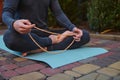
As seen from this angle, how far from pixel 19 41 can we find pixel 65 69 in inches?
22.3

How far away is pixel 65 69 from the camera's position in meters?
1.89

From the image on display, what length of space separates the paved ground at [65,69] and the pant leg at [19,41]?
124mm

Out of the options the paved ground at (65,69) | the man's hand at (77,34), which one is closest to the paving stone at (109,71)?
the paved ground at (65,69)

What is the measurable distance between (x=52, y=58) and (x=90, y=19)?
1.86 meters

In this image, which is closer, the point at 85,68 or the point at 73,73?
the point at 73,73

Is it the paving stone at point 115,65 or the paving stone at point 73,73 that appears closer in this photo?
the paving stone at point 73,73

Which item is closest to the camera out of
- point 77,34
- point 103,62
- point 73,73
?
point 73,73

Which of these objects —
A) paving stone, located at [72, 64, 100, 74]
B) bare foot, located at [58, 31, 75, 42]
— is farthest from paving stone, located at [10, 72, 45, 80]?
bare foot, located at [58, 31, 75, 42]

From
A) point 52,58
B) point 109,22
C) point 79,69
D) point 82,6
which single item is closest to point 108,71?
point 79,69

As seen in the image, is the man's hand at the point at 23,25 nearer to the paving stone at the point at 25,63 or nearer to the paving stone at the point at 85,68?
the paving stone at the point at 25,63

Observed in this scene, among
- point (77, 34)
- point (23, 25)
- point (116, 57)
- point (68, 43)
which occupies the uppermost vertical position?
point (23, 25)

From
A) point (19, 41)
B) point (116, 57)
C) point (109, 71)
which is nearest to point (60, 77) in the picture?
point (109, 71)

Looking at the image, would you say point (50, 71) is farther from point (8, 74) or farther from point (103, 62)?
point (103, 62)

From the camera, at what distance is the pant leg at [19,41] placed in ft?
6.96
